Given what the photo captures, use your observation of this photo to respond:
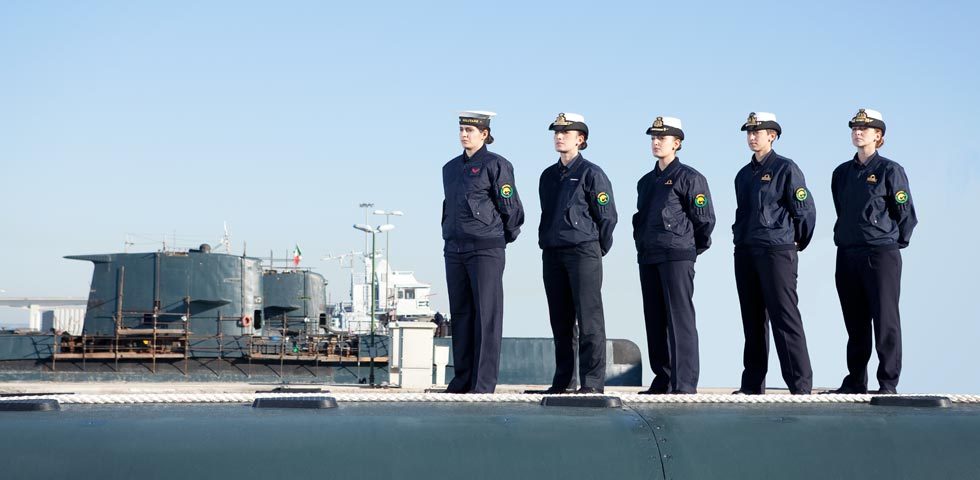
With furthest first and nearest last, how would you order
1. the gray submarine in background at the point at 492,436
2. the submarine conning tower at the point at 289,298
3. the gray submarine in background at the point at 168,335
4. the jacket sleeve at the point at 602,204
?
the submarine conning tower at the point at 289,298 → the gray submarine in background at the point at 168,335 → the jacket sleeve at the point at 602,204 → the gray submarine in background at the point at 492,436

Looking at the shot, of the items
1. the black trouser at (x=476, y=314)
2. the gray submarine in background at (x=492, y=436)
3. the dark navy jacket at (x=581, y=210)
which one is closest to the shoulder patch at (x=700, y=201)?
the dark navy jacket at (x=581, y=210)

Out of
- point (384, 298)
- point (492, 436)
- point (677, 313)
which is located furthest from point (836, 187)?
point (384, 298)

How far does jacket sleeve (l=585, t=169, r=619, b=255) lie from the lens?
9.10 m

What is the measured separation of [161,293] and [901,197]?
29.5 metres

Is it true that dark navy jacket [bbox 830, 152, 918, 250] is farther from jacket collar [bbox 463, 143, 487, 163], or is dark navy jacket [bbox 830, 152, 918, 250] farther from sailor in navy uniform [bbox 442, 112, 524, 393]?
jacket collar [bbox 463, 143, 487, 163]

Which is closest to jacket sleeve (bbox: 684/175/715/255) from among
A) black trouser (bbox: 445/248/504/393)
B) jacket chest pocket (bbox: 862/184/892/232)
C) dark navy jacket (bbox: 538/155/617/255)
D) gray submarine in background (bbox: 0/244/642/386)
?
dark navy jacket (bbox: 538/155/617/255)

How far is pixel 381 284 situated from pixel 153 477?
89.2m

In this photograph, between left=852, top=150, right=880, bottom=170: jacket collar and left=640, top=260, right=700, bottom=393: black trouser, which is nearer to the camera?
left=640, top=260, right=700, bottom=393: black trouser

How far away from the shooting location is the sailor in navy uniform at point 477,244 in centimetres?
888

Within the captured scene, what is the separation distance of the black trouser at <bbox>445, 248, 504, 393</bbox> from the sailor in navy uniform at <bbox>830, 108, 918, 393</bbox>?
302 centimetres

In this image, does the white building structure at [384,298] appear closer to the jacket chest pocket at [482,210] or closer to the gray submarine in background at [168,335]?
the gray submarine in background at [168,335]

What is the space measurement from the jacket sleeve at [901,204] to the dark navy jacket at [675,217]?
147 centimetres

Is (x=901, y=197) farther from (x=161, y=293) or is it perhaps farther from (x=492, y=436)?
(x=161, y=293)

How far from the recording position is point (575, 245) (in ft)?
29.7
